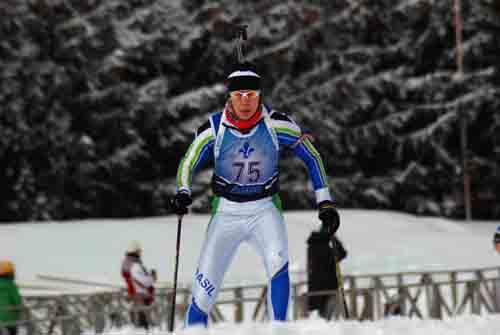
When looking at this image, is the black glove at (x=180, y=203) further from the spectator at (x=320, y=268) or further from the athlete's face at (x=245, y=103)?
the spectator at (x=320, y=268)

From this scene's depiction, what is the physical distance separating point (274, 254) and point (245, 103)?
112 cm

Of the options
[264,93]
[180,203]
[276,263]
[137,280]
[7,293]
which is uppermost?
[264,93]

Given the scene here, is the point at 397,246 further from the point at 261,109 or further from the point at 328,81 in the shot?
the point at 261,109

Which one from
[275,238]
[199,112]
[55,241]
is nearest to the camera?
[275,238]

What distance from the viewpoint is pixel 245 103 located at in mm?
7730

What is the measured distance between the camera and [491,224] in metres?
35.2

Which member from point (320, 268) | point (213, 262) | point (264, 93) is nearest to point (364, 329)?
point (213, 262)

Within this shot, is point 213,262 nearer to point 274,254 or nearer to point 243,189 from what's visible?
point 274,254

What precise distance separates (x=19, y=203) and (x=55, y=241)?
728cm

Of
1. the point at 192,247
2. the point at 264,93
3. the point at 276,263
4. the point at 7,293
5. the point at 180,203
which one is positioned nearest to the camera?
the point at 180,203

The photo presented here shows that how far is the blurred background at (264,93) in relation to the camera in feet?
110

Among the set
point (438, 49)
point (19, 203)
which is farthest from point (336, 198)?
point (19, 203)

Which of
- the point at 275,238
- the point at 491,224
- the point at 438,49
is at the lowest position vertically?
the point at 275,238

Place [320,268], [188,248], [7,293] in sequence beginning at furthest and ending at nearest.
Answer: [188,248] → [320,268] → [7,293]
